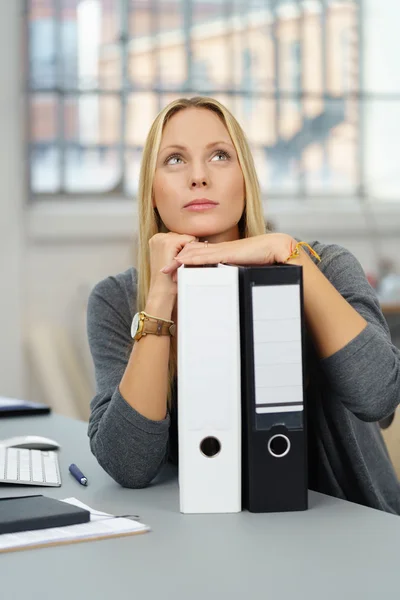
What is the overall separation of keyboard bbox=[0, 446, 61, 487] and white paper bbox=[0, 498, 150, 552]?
9.9 inches

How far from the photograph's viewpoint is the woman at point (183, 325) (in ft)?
4.70

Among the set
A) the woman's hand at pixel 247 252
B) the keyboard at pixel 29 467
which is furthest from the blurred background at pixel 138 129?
the woman's hand at pixel 247 252

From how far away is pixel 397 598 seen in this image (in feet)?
3.23

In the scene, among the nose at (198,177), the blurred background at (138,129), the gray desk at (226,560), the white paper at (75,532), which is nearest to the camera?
the gray desk at (226,560)

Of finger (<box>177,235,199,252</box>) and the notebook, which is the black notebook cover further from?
the notebook

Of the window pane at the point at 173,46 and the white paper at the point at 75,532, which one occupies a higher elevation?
the window pane at the point at 173,46

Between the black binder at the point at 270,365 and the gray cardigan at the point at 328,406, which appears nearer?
the black binder at the point at 270,365

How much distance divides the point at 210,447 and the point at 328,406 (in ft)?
1.18

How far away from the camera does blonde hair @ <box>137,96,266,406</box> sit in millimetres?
1662

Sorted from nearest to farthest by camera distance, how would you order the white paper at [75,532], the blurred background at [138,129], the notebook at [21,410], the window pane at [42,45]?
the white paper at [75,532] < the notebook at [21,410] < the blurred background at [138,129] < the window pane at [42,45]

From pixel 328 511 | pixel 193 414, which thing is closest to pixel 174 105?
pixel 193 414

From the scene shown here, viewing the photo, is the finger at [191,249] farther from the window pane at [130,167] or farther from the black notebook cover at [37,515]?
the window pane at [130,167]

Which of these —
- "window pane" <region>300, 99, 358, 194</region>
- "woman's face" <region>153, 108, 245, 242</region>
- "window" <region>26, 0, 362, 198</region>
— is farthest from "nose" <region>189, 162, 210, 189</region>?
"window pane" <region>300, 99, 358, 194</region>

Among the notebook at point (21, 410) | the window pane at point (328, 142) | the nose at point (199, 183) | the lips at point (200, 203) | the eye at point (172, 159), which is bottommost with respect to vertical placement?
the notebook at point (21, 410)
